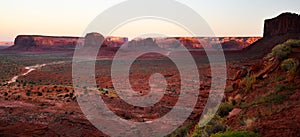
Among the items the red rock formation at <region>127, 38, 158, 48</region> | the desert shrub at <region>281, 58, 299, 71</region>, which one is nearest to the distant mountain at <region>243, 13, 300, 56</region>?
the red rock formation at <region>127, 38, 158, 48</region>

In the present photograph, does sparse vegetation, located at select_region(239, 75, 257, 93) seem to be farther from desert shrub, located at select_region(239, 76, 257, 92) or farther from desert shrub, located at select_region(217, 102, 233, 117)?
desert shrub, located at select_region(217, 102, 233, 117)

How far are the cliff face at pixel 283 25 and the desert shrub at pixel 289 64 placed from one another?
218ft

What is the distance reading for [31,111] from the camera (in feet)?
48.4

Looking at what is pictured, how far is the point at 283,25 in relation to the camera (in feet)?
226

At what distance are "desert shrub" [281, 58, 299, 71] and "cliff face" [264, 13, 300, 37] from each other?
6635 centimetres

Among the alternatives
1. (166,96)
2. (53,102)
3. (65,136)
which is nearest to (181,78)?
(166,96)

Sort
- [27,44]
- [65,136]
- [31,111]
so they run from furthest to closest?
[27,44] → [31,111] → [65,136]

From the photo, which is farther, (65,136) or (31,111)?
(31,111)

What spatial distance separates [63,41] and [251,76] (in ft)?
413

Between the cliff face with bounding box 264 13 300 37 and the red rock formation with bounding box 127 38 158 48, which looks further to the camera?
the red rock formation with bounding box 127 38 158 48

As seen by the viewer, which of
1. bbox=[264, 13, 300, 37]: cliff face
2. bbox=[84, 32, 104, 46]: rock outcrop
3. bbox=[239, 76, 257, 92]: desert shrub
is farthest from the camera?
bbox=[84, 32, 104, 46]: rock outcrop

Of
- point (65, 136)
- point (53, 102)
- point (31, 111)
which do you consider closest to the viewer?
point (65, 136)

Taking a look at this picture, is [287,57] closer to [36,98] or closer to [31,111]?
[31,111]

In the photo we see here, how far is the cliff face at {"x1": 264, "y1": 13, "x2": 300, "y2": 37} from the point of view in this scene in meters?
65.5
